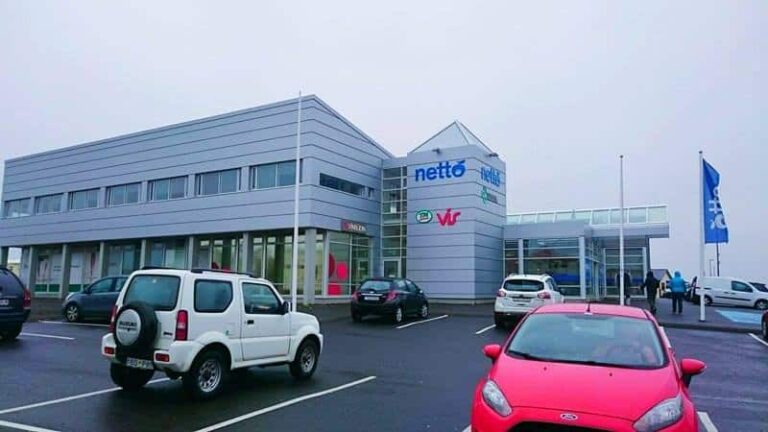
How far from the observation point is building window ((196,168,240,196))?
97.6 feet

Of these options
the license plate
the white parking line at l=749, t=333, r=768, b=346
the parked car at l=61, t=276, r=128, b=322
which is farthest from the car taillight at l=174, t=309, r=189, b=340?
the white parking line at l=749, t=333, r=768, b=346

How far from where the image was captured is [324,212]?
27062 millimetres

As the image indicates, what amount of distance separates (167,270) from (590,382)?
583 centimetres

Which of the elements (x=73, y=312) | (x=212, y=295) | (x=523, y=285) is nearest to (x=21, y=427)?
(x=212, y=295)

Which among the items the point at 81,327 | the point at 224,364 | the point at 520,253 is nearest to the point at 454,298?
the point at 520,253

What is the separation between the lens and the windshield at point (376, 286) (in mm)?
19500

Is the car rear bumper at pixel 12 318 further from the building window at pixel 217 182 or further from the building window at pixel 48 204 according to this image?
the building window at pixel 48 204

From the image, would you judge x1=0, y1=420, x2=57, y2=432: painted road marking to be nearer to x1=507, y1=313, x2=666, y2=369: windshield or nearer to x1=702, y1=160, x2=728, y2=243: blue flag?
x1=507, y1=313, x2=666, y2=369: windshield

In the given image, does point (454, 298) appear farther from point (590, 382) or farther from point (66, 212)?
point (66, 212)

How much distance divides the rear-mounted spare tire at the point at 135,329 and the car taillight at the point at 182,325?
30 cm

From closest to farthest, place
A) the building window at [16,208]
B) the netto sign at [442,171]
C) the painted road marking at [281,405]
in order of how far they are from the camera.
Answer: the painted road marking at [281,405] < the netto sign at [442,171] < the building window at [16,208]

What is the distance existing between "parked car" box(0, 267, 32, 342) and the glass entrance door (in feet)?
63.4

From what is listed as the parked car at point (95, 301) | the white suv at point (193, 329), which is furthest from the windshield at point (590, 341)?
the parked car at point (95, 301)

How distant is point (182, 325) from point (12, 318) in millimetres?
8563
